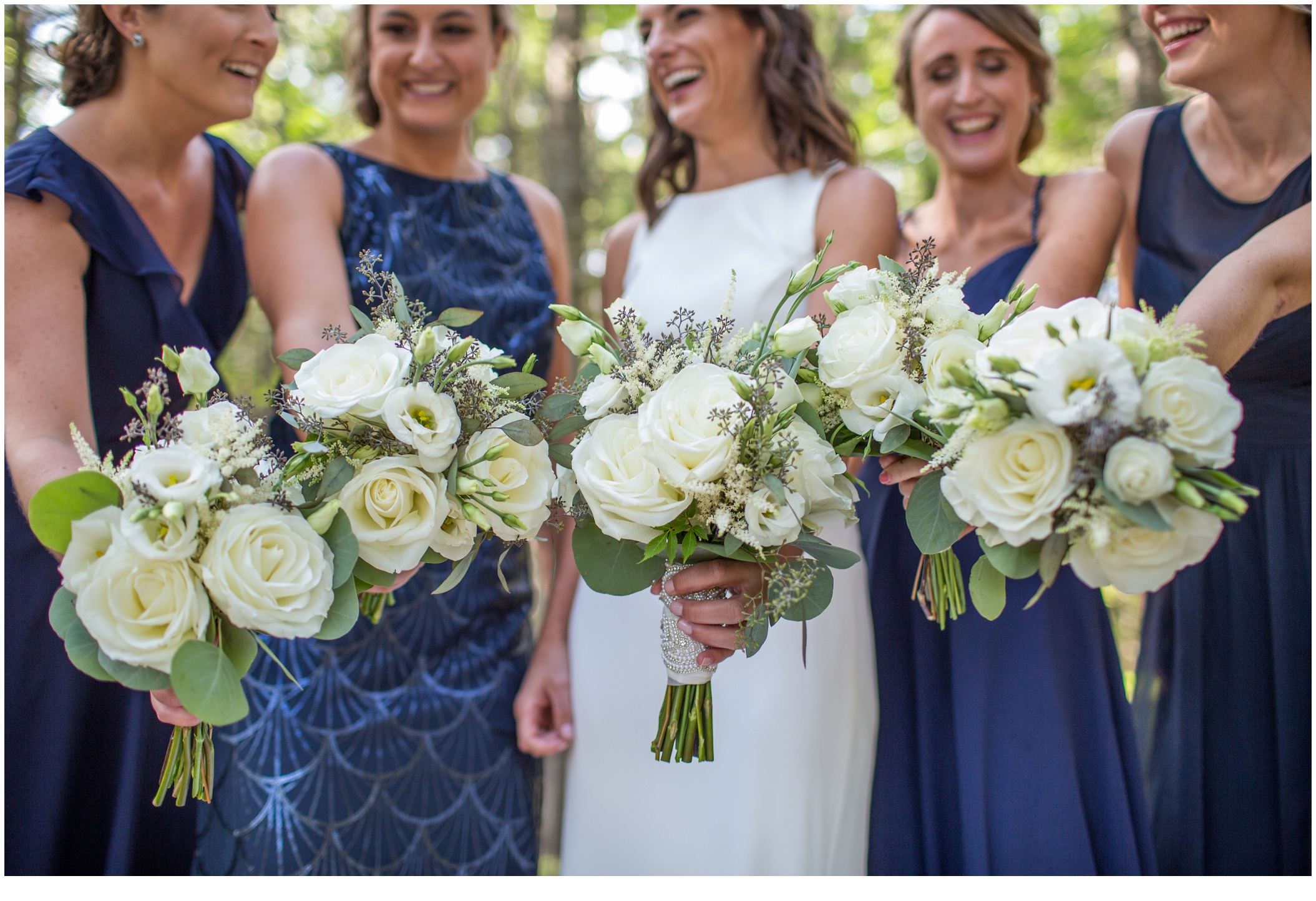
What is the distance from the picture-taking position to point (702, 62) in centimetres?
284

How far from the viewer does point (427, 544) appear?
1.56 meters

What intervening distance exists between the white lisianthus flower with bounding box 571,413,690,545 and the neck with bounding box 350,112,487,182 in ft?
5.84

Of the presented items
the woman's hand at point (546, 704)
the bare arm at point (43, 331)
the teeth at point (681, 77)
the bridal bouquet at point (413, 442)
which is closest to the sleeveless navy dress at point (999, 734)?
the woman's hand at point (546, 704)

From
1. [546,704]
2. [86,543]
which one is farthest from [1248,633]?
[86,543]

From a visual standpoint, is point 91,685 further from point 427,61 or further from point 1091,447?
point 1091,447

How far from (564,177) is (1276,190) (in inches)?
200

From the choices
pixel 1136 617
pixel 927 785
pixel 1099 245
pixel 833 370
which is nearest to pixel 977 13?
pixel 1099 245

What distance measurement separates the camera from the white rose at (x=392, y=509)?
4.89 ft

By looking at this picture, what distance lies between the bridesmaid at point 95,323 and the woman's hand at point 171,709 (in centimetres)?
87

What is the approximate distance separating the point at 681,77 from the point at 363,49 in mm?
1069

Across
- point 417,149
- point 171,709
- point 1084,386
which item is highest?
point 417,149

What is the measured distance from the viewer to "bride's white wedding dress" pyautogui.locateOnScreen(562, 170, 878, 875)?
7.86ft

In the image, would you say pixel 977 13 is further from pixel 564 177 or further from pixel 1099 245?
pixel 564 177

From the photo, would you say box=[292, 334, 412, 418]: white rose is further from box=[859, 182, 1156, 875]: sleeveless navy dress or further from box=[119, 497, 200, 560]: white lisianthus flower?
box=[859, 182, 1156, 875]: sleeveless navy dress
